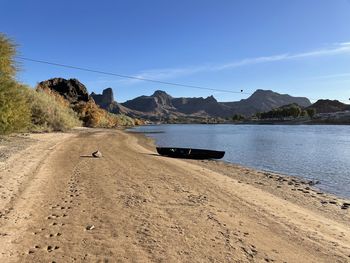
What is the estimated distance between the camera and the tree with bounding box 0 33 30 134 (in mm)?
28312

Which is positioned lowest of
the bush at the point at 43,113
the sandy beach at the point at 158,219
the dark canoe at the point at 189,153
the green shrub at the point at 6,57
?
the dark canoe at the point at 189,153

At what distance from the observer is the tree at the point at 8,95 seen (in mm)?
28312

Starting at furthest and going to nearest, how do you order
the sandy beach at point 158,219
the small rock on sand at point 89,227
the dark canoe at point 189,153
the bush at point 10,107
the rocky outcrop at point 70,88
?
the rocky outcrop at point 70,88 → the dark canoe at point 189,153 → the bush at point 10,107 → the small rock on sand at point 89,227 → the sandy beach at point 158,219

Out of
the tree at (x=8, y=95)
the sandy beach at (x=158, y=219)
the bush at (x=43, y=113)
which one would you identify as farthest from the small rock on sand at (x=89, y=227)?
the bush at (x=43, y=113)

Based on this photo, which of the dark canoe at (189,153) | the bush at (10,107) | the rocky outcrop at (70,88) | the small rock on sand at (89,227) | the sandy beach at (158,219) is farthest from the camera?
the rocky outcrop at (70,88)

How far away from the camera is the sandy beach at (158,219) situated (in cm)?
769

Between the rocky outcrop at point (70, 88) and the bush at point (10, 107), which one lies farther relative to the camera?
the rocky outcrop at point (70, 88)

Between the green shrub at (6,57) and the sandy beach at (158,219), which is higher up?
the green shrub at (6,57)

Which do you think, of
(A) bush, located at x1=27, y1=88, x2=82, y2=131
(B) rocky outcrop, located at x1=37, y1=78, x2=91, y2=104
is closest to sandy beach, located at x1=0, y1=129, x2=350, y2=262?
(A) bush, located at x1=27, y1=88, x2=82, y2=131

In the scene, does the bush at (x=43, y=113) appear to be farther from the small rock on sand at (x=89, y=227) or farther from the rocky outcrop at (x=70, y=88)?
the rocky outcrop at (x=70, y=88)

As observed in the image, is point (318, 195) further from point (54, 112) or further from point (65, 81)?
point (65, 81)

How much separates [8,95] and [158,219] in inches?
938

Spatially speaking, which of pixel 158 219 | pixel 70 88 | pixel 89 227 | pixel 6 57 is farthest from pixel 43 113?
pixel 70 88

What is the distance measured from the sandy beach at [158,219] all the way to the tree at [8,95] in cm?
1247
